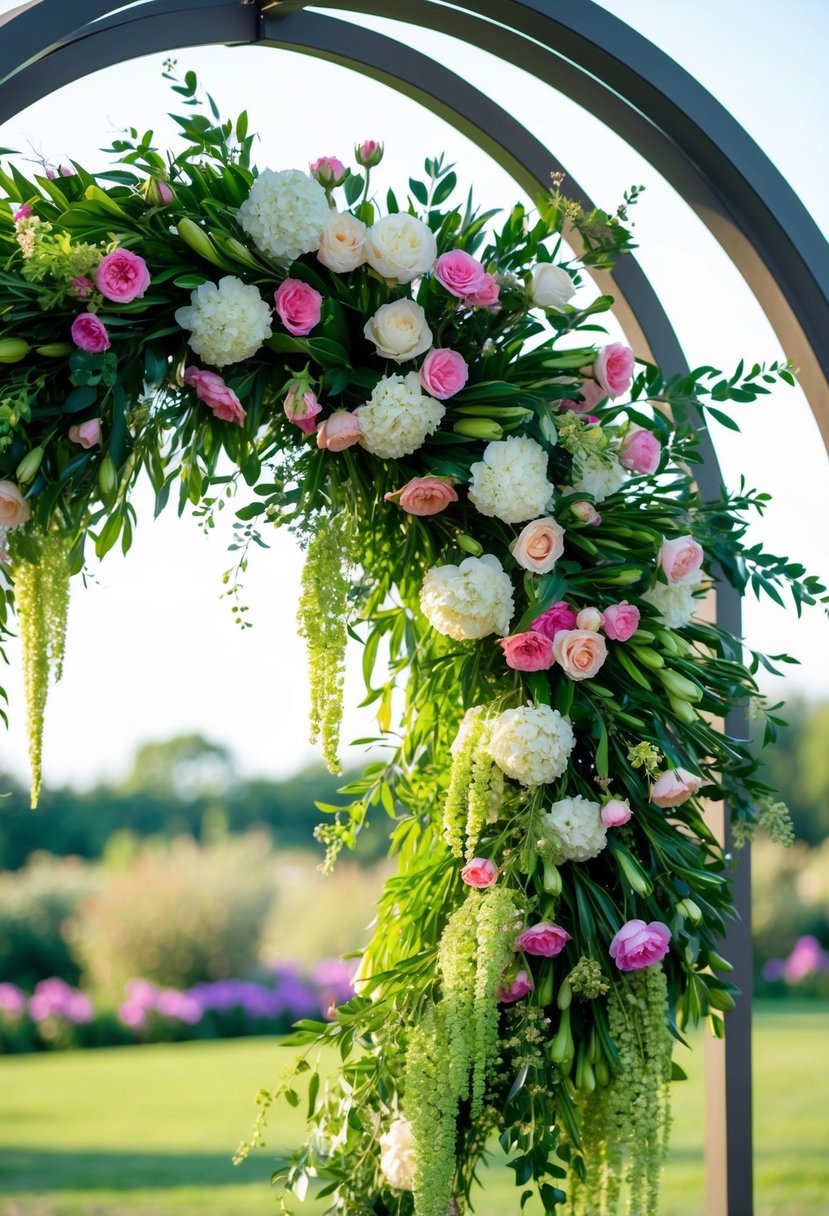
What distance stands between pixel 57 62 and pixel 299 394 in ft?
1.92

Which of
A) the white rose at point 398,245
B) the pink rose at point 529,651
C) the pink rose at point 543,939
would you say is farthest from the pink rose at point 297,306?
the pink rose at point 543,939

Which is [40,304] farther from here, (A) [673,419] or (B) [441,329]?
(A) [673,419]

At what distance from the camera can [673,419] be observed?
6.02 feet

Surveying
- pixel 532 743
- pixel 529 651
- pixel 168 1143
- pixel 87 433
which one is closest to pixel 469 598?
pixel 529 651

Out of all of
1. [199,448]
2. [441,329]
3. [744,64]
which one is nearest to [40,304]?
[199,448]

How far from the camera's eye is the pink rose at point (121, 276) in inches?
54.5

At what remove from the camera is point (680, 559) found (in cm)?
165

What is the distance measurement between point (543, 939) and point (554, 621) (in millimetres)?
426

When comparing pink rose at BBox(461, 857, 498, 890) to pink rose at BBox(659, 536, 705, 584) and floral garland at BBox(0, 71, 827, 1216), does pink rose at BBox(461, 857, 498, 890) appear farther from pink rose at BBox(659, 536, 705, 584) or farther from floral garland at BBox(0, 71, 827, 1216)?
pink rose at BBox(659, 536, 705, 584)

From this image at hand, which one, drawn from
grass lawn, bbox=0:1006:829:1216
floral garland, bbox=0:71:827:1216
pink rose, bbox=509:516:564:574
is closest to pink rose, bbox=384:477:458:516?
floral garland, bbox=0:71:827:1216

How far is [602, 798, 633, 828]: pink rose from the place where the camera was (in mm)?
1558

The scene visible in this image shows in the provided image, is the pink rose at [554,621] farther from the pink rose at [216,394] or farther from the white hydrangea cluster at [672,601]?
the pink rose at [216,394]

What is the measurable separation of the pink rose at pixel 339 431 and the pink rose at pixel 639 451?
0.41 metres

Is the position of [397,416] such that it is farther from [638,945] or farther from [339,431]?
[638,945]
